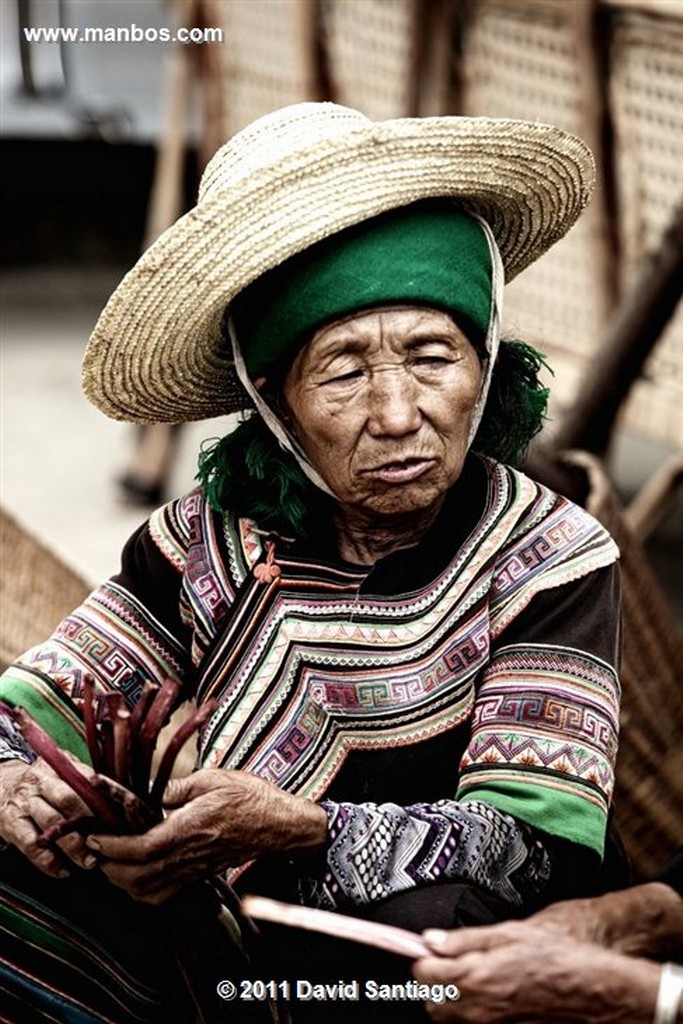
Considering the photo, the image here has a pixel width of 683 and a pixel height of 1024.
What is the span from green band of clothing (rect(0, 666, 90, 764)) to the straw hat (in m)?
0.40

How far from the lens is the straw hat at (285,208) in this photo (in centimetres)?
209

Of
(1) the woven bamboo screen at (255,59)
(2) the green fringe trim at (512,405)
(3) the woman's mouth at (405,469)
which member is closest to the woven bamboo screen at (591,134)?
(1) the woven bamboo screen at (255,59)

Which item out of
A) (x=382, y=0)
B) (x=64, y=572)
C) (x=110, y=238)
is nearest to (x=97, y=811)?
(x=64, y=572)

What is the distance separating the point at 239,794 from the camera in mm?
1966

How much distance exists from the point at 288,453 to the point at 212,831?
22.2 inches

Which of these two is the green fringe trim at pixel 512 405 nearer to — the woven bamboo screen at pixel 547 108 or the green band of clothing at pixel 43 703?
the green band of clothing at pixel 43 703

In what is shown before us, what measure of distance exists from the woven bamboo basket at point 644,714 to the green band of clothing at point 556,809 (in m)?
1.35

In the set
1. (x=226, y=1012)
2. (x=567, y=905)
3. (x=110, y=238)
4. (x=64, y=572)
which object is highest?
(x=567, y=905)

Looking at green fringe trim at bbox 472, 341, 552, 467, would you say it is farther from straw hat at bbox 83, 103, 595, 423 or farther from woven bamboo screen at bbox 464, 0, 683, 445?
woven bamboo screen at bbox 464, 0, 683, 445

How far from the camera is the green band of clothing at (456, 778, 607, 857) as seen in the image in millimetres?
2039

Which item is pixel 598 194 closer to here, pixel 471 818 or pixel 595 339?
pixel 595 339

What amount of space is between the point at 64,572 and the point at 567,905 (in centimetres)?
185
